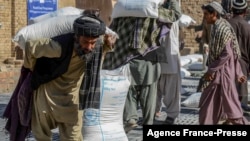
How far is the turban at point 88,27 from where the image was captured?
15.9 feet

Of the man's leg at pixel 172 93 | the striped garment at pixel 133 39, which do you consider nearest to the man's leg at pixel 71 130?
the striped garment at pixel 133 39

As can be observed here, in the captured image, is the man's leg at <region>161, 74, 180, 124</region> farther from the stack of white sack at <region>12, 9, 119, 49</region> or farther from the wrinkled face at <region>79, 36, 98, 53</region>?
the wrinkled face at <region>79, 36, 98, 53</region>

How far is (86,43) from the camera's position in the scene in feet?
16.1

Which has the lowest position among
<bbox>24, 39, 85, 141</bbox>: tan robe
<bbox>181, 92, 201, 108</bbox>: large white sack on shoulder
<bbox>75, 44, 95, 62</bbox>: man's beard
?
<bbox>181, 92, 201, 108</bbox>: large white sack on shoulder

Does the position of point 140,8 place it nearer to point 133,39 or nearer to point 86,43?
point 133,39

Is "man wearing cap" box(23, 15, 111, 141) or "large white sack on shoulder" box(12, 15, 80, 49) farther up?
"large white sack on shoulder" box(12, 15, 80, 49)

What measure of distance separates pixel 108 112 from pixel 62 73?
87 centimetres

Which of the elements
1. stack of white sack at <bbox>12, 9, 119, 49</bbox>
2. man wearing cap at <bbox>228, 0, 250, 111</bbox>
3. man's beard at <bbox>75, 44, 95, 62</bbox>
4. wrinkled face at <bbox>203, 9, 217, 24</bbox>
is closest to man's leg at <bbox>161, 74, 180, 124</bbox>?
man wearing cap at <bbox>228, 0, 250, 111</bbox>

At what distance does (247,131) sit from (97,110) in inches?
49.9

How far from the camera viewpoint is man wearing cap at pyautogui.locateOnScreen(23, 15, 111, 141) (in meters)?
4.92

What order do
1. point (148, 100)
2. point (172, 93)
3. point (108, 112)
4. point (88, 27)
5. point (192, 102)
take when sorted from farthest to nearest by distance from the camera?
point (192, 102) < point (172, 93) < point (148, 100) < point (108, 112) < point (88, 27)

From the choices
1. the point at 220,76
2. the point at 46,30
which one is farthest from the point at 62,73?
the point at 220,76

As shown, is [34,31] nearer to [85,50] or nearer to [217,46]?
[85,50]

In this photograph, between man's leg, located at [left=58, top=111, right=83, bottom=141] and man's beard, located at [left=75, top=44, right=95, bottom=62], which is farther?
man's leg, located at [left=58, top=111, right=83, bottom=141]
